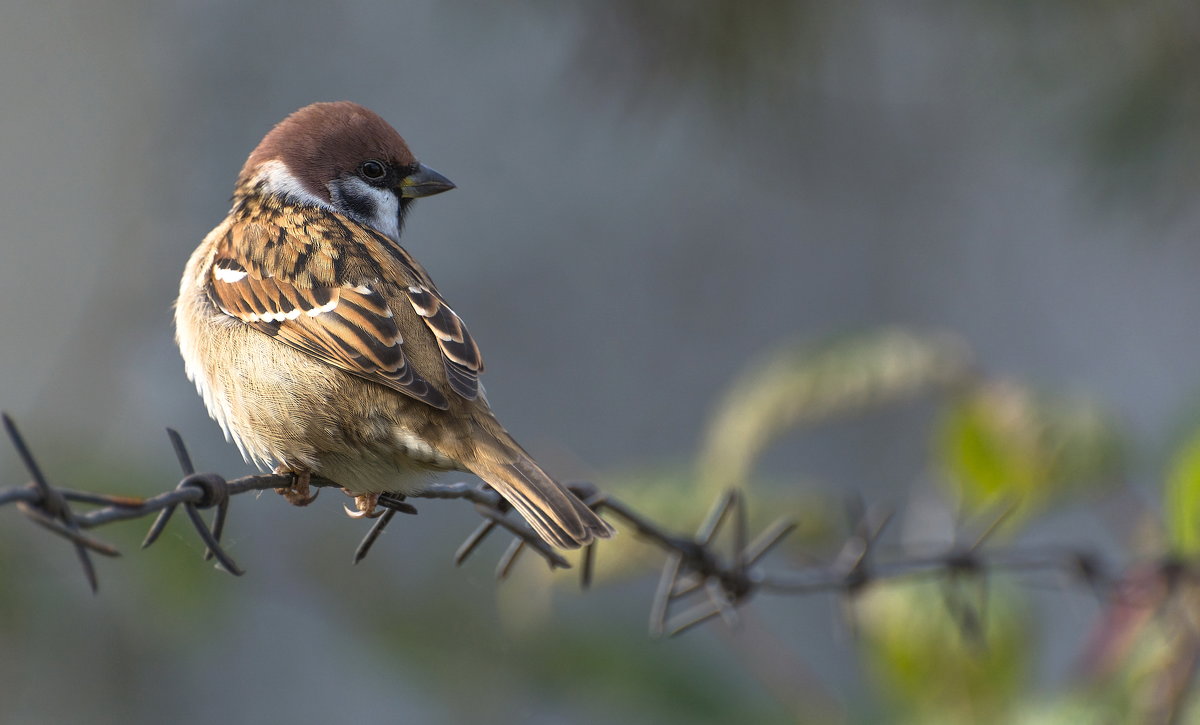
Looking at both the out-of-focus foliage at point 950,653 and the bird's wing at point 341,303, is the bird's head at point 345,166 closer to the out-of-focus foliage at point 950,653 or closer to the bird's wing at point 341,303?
the bird's wing at point 341,303

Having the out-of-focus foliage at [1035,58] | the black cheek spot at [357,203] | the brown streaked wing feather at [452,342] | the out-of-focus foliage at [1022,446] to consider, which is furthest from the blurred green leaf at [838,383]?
the out-of-focus foliage at [1035,58]

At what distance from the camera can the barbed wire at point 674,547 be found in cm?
150

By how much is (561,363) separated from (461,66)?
143cm

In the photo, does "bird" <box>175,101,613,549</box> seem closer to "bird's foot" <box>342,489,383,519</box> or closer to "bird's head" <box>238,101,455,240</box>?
"bird's foot" <box>342,489,383,519</box>

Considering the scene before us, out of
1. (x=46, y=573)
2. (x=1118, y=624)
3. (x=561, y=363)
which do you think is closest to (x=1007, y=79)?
(x=561, y=363)

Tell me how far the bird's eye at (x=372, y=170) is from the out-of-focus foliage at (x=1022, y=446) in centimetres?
138

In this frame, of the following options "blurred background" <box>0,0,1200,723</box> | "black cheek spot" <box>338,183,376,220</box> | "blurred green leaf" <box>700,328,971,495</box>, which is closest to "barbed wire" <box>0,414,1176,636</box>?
"blurred green leaf" <box>700,328,971,495</box>

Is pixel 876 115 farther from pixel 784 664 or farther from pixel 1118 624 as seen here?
pixel 1118 624

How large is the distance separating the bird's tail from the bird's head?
888 millimetres

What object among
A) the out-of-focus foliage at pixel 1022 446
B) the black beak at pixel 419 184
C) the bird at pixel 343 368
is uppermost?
the out-of-focus foliage at pixel 1022 446

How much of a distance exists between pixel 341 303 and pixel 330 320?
0.18 feet

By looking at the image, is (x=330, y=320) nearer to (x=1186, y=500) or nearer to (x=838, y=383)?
(x=838, y=383)

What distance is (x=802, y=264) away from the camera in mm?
6594

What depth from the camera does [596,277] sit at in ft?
20.2
